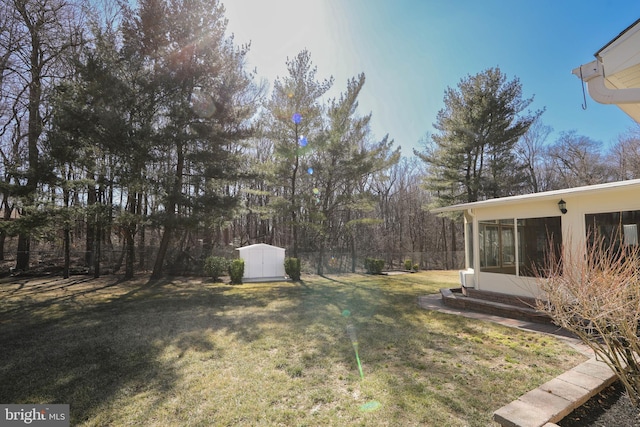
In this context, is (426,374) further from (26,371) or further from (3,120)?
(3,120)

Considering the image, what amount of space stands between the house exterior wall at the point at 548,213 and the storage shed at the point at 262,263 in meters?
8.44

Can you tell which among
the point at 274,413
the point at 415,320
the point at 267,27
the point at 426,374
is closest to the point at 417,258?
the point at 415,320

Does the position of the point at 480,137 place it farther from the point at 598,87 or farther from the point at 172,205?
the point at 172,205

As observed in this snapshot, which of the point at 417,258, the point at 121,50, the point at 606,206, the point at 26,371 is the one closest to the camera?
the point at 26,371

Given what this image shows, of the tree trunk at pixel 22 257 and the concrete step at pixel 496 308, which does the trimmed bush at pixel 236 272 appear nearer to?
the concrete step at pixel 496 308

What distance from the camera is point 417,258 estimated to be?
65.1ft

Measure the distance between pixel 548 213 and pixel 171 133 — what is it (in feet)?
36.0

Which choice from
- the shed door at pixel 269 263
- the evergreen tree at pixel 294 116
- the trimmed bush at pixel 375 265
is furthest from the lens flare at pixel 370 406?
the trimmed bush at pixel 375 265

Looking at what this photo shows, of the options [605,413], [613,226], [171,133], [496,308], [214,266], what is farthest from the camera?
[214,266]

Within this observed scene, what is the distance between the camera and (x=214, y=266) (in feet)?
42.1

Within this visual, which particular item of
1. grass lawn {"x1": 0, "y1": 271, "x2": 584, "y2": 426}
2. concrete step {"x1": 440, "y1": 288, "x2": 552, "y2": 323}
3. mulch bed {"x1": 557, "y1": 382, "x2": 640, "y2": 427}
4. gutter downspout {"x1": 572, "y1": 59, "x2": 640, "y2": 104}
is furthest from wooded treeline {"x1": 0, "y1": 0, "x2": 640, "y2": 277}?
mulch bed {"x1": 557, "y1": 382, "x2": 640, "y2": 427}

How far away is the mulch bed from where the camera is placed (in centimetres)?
224

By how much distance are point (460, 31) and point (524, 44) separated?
2.64 m

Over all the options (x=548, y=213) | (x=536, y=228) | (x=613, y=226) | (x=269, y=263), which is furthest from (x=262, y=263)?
(x=613, y=226)
